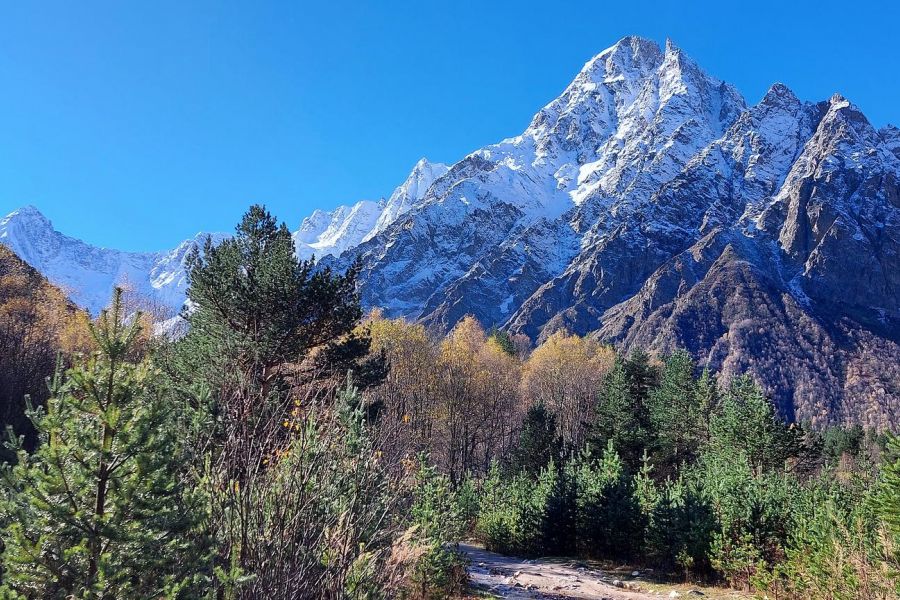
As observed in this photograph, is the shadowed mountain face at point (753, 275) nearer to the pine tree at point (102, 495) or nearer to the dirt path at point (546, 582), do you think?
the dirt path at point (546, 582)

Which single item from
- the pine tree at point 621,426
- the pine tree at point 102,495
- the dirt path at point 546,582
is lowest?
the dirt path at point 546,582

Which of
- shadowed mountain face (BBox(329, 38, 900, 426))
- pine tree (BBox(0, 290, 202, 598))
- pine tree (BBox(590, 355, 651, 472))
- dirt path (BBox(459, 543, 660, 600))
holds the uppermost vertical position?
shadowed mountain face (BBox(329, 38, 900, 426))

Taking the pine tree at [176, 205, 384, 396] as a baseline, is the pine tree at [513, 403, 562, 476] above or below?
below

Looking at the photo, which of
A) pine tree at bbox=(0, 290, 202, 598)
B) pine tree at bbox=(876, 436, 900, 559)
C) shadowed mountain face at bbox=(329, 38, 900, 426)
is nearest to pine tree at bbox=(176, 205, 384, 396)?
pine tree at bbox=(0, 290, 202, 598)

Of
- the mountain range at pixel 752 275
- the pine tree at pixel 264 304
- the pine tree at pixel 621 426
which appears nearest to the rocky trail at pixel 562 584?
the pine tree at pixel 264 304

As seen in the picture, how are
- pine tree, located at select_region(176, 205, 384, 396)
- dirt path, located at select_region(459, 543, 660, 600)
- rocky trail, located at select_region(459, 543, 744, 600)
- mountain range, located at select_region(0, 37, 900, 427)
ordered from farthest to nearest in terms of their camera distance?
mountain range, located at select_region(0, 37, 900, 427)
pine tree, located at select_region(176, 205, 384, 396)
dirt path, located at select_region(459, 543, 660, 600)
rocky trail, located at select_region(459, 543, 744, 600)

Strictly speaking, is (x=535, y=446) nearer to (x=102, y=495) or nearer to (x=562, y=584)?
(x=562, y=584)

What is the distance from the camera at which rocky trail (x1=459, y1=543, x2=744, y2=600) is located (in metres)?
10.4

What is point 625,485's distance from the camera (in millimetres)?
14883

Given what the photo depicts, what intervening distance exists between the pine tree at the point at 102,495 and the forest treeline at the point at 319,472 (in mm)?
12

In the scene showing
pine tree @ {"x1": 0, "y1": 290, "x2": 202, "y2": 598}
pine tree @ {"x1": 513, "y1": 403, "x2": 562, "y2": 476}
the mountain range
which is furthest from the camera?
the mountain range

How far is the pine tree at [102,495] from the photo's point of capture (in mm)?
2832

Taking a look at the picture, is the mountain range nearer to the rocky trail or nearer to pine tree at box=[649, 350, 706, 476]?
pine tree at box=[649, 350, 706, 476]

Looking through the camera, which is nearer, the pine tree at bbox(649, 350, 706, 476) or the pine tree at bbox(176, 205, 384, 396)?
the pine tree at bbox(176, 205, 384, 396)
